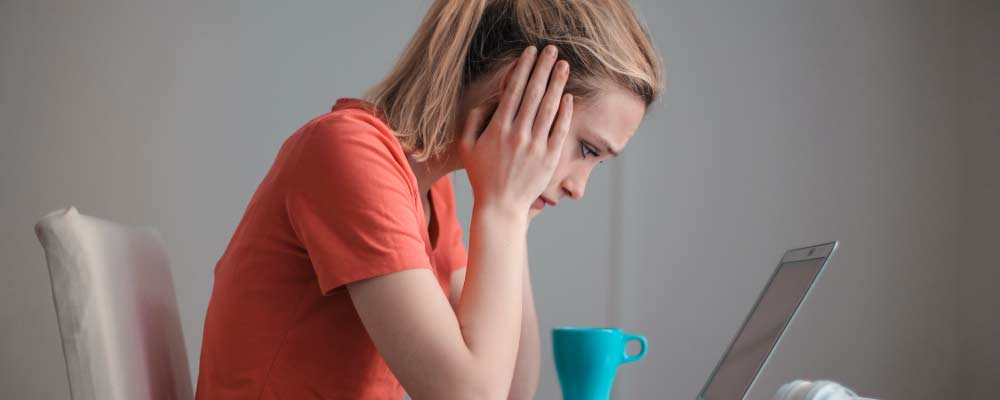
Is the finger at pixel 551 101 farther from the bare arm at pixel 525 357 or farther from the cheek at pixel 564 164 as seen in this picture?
the bare arm at pixel 525 357

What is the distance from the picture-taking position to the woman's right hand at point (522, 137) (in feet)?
3.05

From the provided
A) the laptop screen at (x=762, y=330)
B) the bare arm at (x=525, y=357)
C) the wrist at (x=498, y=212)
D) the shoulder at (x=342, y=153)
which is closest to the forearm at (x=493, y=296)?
the wrist at (x=498, y=212)

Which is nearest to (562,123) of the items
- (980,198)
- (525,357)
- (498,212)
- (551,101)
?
(551,101)

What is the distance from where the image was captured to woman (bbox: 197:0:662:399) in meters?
0.79

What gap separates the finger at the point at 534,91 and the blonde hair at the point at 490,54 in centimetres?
2

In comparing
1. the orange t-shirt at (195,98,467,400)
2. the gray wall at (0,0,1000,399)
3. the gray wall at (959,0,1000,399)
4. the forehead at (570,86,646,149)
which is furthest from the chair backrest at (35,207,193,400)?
the gray wall at (959,0,1000,399)

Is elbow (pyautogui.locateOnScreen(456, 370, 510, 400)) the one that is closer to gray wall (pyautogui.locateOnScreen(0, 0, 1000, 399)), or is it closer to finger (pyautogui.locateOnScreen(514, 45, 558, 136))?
finger (pyautogui.locateOnScreen(514, 45, 558, 136))

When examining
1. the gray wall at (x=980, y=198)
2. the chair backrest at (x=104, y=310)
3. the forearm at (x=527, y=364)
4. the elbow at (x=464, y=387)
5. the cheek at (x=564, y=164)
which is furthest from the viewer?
the gray wall at (x=980, y=198)

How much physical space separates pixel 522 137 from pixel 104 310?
46 centimetres

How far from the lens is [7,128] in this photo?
1904 millimetres

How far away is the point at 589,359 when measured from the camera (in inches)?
34.2

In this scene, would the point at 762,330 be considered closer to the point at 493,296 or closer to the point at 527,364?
the point at 493,296

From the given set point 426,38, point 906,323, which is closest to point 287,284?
point 426,38

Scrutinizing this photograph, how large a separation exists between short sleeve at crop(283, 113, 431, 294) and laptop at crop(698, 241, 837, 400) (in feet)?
1.01
